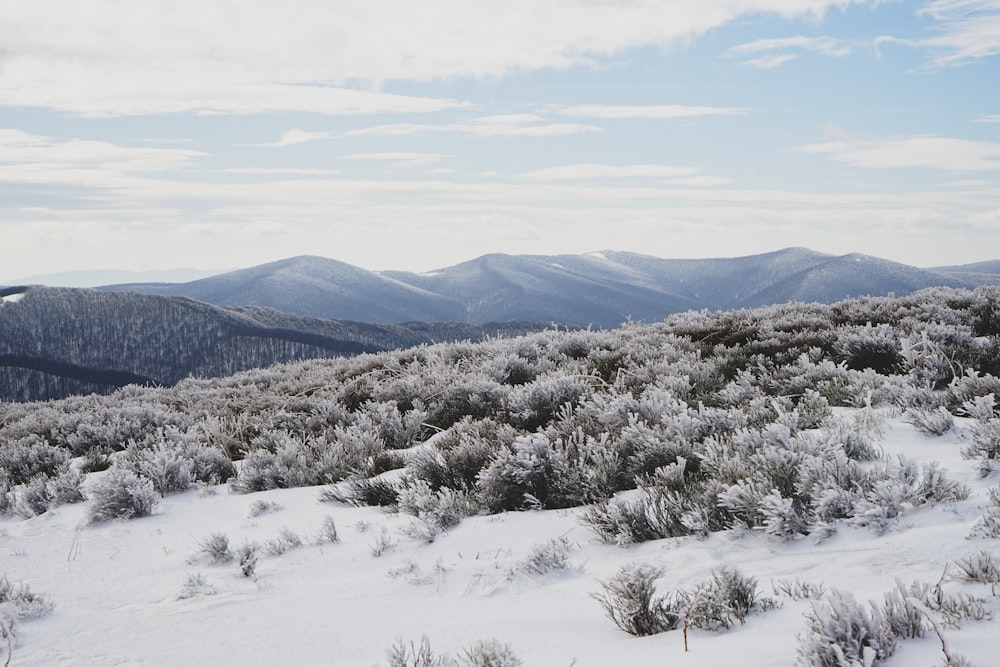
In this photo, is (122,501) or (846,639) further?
(122,501)

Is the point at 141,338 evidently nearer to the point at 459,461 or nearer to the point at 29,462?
the point at 29,462

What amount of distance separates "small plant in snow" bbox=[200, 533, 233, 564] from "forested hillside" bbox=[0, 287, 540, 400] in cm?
12059

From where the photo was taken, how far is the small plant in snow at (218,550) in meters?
4.61

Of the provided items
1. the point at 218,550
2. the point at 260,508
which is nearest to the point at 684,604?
the point at 218,550

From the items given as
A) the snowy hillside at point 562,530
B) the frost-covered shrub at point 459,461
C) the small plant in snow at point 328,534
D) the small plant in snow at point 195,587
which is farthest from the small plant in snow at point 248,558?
the frost-covered shrub at point 459,461

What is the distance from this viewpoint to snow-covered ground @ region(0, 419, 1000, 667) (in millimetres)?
2645

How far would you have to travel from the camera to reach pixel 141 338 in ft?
441

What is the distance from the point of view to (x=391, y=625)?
10.6 feet

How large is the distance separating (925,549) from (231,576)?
3.93 metres

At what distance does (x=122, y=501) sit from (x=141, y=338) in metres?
146

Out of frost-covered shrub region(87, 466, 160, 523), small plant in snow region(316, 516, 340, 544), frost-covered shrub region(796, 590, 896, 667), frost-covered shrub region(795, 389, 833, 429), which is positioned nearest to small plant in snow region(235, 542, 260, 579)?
small plant in snow region(316, 516, 340, 544)

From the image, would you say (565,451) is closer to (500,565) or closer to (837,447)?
(500,565)

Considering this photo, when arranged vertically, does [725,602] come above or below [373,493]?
above

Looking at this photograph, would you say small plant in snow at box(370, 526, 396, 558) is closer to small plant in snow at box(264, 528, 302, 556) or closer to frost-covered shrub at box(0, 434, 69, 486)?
small plant in snow at box(264, 528, 302, 556)
